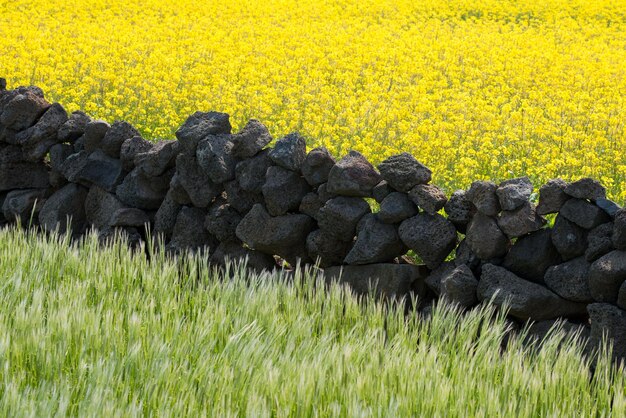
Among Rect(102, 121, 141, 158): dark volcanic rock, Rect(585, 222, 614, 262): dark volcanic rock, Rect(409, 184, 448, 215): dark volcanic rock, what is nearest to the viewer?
Rect(585, 222, 614, 262): dark volcanic rock

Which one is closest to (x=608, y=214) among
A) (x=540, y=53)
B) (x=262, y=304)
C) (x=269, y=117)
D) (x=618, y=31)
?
(x=262, y=304)

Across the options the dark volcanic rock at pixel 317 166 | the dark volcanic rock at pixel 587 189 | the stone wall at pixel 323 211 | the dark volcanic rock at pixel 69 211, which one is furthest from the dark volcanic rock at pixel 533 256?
the dark volcanic rock at pixel 69 211

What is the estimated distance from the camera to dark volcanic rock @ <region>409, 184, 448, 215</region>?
15.8ft

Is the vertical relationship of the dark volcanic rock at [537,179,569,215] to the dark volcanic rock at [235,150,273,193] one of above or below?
above

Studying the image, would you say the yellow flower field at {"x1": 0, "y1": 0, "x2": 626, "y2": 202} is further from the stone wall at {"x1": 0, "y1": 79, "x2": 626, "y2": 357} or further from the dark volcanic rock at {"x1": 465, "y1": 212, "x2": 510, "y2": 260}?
the dark volcanic rock at {"x1": 465, "y1": 212, "x2": 510, "y2": 260}

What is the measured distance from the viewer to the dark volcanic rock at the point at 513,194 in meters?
4.53

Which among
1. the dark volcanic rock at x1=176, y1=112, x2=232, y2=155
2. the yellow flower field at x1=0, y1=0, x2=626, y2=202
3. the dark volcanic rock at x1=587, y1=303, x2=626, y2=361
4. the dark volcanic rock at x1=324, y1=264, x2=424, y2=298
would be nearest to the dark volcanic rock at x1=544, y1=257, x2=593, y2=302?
the dark volcanic rock at x1=587, y1=303, x2=626, y2=361

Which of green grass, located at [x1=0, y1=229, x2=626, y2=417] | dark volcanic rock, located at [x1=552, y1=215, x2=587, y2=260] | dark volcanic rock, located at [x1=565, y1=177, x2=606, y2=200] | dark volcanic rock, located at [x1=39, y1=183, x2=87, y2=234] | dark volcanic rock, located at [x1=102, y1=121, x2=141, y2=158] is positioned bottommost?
dark volcanic rock, located at [x1=39, y1=183, x2=87, y2=234]

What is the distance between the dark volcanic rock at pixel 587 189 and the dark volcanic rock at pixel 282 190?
1607 millimetres

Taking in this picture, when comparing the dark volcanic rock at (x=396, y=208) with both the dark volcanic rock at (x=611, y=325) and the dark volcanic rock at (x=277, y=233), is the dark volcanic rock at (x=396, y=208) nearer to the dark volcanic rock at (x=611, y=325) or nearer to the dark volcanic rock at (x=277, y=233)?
the dark volcanic rock at (x=277, y=233)

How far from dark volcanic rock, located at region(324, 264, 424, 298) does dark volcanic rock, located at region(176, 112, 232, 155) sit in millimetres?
1228

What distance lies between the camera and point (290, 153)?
5.32m

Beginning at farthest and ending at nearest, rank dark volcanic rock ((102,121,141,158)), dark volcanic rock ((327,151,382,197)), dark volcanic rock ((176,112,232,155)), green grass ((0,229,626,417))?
1. dark volcanic rock ((102,121,141,158))
2. dark volcanic rock ((176,112,232,155))
3. dark volcanic rock ((327,151,382,197))
4. green grass ((0,229,626,417))

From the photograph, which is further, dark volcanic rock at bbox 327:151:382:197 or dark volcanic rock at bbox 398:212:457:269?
dark volcanic rock at bbox 327:151:382:197
